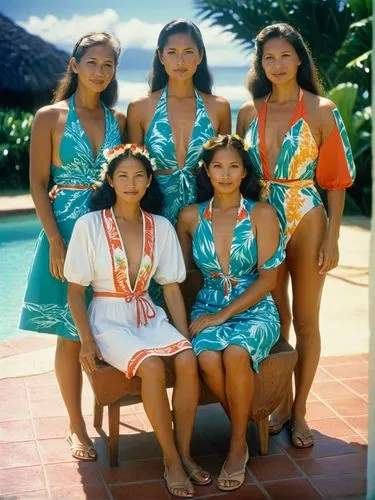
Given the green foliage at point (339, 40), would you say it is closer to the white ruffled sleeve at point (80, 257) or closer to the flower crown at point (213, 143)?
the flower crown at point (213, 143)

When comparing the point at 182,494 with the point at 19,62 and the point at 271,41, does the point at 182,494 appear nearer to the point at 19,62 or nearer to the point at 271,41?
the point at 271,41

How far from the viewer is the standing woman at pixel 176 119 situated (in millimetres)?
3514

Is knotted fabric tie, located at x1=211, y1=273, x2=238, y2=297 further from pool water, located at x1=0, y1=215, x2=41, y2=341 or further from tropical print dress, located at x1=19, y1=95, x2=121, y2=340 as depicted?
pool water, located at x1=0, y1=215, x2=41, y2=341

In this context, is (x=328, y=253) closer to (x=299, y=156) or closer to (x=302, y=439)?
(x=299, y=156)

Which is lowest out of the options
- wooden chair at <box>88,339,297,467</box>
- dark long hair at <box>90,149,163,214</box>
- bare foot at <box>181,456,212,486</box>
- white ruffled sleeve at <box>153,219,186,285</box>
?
bare foot at <box>181,456,212,486</box>

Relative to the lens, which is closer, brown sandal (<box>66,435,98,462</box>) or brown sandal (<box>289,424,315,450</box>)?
brown sandal (<box>66,435,98,462</box>)

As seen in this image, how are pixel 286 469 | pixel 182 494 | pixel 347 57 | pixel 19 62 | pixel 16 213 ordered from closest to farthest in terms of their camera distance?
pixel 182 494
pixel 286 469
pixel 16 213
pixel 347 57
pixel 19 62

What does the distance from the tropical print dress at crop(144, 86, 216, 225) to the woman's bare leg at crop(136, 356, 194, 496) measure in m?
0.72

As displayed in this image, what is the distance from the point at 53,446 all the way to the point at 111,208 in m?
1.00

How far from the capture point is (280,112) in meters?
3.48

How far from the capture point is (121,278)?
10.9 feet

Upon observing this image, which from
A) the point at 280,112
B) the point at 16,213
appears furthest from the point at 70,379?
the point at 16,213

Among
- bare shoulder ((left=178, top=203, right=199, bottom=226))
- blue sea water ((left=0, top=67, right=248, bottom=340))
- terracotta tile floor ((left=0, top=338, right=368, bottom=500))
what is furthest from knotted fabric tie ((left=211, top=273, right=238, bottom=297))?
blue sea water ((left=0, top=67, right=248, bottom=340))

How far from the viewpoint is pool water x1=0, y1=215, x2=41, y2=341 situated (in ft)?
22.2
